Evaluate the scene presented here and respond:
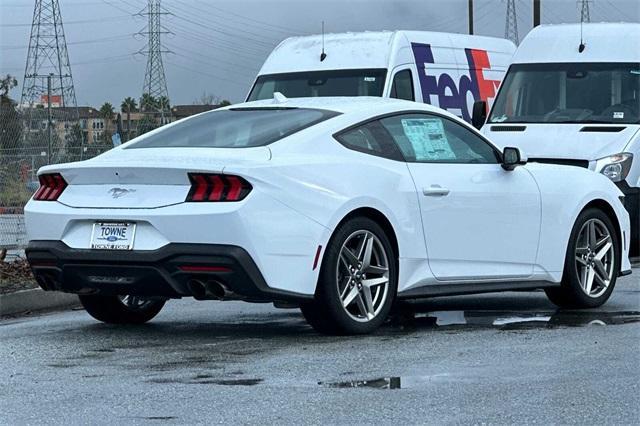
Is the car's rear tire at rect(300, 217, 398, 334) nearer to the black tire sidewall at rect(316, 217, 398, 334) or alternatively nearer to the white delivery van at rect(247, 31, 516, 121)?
the black tire sidewall at rect(316, 217, 398, 334)

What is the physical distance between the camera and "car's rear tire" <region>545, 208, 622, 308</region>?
9.99 meters

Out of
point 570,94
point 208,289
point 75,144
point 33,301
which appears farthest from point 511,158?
point 75,144

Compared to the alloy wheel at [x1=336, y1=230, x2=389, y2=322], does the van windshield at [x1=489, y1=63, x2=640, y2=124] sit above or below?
above

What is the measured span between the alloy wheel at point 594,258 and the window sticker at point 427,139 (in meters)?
1.42

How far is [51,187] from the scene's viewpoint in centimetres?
877

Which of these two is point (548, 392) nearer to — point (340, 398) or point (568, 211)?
point (340, 398)

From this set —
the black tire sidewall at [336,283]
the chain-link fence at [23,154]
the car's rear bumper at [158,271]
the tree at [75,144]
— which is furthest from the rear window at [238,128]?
the tree at [75,144]

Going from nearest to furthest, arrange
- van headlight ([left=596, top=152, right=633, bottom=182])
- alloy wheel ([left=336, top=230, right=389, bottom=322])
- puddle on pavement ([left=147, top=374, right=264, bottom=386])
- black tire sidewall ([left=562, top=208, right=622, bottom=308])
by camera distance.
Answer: puddle on pavement ([left=147, top=374, right=264, bottom=386]), alloy wheel ([left=336, top=230, right=389, bottom=322]), black tire sidewall ([left=562, top=208, right=622, bottom=308]), van headlight ([left=596, top=152, right=633, bottom=182])

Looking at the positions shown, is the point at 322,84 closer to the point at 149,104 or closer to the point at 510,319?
the point at 510,319

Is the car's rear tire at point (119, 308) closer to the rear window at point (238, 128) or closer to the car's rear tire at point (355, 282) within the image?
the rear window at point (238, 128)

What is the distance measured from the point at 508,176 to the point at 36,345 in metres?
3.43

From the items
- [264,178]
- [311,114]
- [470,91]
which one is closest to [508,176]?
[311,114]

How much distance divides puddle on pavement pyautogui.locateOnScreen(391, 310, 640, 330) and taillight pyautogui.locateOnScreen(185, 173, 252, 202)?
5.71 ft

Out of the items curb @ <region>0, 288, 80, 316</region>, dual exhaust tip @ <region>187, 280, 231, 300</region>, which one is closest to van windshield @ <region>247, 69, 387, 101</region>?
curb @ <region>0, 288, 80, 316</region>
